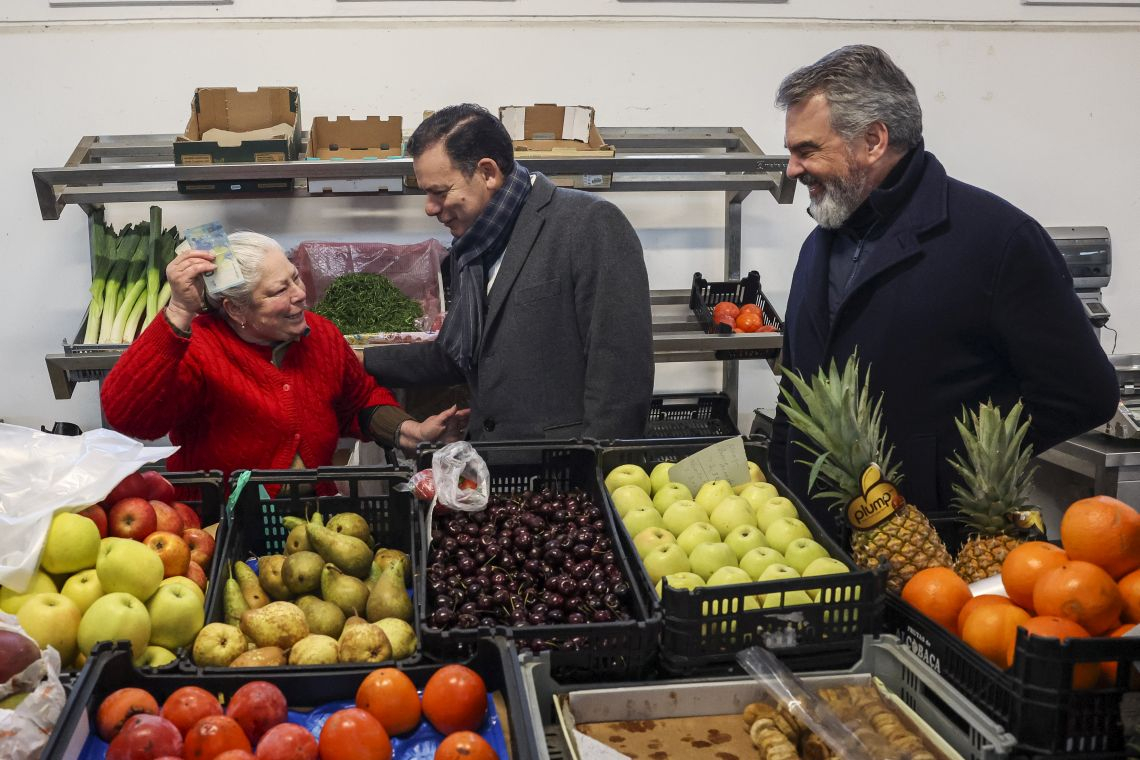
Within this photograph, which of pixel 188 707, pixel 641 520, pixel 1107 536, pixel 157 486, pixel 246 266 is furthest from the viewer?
pixel 246 266

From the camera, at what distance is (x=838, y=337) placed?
2.50m

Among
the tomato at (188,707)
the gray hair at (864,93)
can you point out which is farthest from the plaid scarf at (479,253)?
the tomato at (188,707)

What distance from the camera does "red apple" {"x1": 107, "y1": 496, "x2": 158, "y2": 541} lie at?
195 cm

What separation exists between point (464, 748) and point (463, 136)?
179 centimetres

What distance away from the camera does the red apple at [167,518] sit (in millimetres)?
2012

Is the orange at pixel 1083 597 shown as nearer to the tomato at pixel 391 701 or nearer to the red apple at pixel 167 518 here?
the tomato at pixel 391 701

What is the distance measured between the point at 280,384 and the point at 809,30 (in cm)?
333

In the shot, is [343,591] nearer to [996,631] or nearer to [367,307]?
[996,631]

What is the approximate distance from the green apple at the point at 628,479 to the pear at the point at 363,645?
64cm

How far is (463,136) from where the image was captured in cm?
276

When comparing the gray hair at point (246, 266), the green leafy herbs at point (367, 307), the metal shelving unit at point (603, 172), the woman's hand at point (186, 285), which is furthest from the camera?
the green leafy herbs at point (367, 307)

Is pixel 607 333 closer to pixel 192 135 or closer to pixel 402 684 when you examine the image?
pixel 402 684

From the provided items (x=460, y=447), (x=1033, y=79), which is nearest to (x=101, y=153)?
(x=460, y=447)

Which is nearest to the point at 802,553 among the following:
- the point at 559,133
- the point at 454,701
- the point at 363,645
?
the point at 454,701
